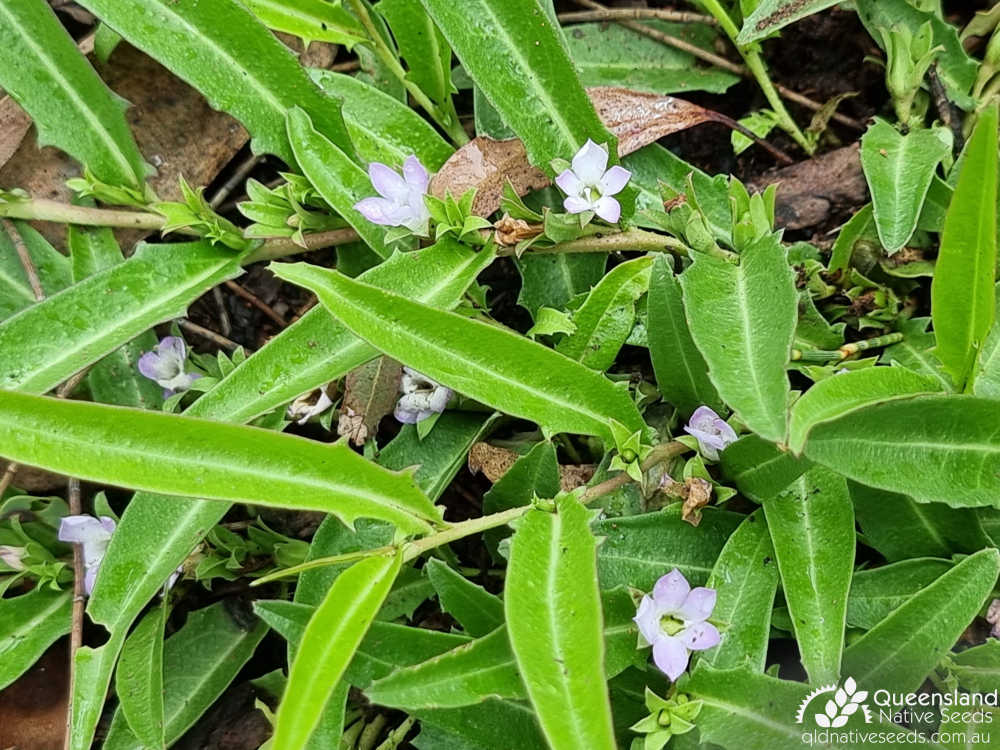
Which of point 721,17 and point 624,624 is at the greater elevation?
point 721,17

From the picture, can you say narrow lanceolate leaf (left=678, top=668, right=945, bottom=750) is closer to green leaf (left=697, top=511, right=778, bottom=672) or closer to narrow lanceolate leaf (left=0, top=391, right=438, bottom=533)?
green leaf (left=697, top=511, right=778, bottom=672)

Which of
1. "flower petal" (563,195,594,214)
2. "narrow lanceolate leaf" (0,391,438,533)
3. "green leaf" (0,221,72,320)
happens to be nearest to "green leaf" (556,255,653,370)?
"flower petal" (563,195,594,214)

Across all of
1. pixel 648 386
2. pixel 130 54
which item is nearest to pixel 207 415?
pixel 648 386

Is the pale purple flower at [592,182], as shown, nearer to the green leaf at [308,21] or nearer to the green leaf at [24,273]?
the green leaf at [308,21]

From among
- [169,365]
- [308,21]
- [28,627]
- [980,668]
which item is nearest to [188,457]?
[169,365]

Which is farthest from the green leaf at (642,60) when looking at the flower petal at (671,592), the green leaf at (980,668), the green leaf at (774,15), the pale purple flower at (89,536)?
the pale purple flower at (89,536)

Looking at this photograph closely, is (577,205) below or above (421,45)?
below

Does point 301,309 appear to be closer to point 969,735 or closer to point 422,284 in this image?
point 422,284

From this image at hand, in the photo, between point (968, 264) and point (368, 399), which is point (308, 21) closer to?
point (368, 399)

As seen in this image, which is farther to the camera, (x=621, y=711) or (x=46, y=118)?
(x=46, y=118)
